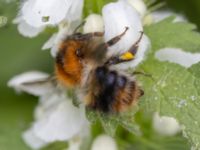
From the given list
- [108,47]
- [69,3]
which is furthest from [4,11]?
[108,47]

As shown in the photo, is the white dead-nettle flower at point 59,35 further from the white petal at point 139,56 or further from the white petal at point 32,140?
the white petal at point 32,140

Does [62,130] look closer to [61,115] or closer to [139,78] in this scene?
[61,115]

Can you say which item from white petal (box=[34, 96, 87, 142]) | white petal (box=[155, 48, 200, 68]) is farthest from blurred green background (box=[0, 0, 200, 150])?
white petal (box=[155, 48, 200, 68])

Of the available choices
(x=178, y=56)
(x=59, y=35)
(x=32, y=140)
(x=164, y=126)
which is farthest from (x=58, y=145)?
(x=178, y=56)

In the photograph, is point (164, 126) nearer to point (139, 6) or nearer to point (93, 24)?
point (139, 6)

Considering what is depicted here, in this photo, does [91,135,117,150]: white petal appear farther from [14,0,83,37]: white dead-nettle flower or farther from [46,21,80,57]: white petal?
[14,0,83,37]: white dead-nettle flower
